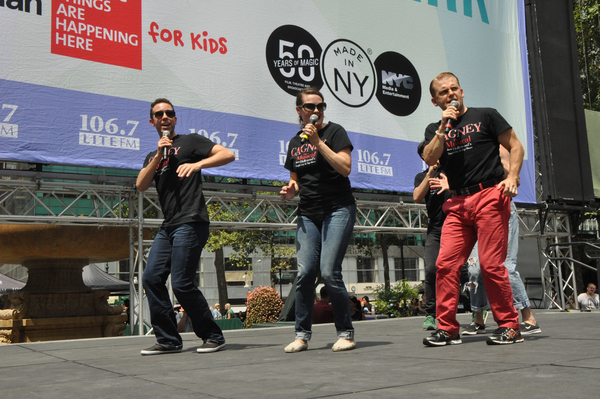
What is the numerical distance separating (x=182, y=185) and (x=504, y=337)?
2036 mm

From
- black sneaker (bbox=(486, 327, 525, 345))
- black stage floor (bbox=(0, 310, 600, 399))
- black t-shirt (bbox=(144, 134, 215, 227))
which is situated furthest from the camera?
black t-shirt (bbox=(144, 134, 215, 227))

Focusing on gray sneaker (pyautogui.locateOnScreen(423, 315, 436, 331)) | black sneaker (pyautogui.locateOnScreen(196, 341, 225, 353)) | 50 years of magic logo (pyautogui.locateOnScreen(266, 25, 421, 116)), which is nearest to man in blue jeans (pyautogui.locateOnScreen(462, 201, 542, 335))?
gray sneaker (pyautogui.locateOnScreen(423, 315, 436, 331))

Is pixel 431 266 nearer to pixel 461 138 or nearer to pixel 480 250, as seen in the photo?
pixel 480 250

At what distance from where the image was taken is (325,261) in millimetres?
3488

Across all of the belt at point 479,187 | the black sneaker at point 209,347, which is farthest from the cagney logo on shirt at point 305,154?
the black sneaker at point 209,347

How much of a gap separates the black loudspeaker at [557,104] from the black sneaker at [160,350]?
10.2 meters

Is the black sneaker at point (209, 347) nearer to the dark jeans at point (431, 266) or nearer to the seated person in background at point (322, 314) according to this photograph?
the dark jeans at point (431, 266)

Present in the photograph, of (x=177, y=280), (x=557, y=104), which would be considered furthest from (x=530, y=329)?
(x=557, y=104)

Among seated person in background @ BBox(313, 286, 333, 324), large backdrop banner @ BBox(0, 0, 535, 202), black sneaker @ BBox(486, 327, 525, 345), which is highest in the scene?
large backdrop banner @ BBox(0, 0, 535, 202)

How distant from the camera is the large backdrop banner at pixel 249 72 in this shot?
7156 millimetres

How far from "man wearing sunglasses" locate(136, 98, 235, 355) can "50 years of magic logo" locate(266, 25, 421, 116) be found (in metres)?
5.46

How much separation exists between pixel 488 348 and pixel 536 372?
0.96 meters

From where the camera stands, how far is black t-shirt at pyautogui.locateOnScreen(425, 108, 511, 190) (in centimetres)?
346

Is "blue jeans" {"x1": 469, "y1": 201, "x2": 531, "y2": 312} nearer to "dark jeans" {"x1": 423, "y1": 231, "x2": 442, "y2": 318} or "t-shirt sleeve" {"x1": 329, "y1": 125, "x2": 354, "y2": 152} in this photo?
"dark jeans" {"x1": 423, "y1": 231, "x2": 442, "y2": 318}
